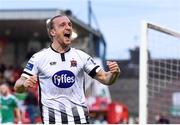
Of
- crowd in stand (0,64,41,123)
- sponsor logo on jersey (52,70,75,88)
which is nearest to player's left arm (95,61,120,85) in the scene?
sponsor logo on jersey (52,70,75,88)

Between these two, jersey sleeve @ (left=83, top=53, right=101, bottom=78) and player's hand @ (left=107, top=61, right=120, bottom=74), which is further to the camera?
jersey sleeve @ (left=83, top=53, right=101, bottom=78)

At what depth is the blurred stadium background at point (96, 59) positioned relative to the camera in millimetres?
18203

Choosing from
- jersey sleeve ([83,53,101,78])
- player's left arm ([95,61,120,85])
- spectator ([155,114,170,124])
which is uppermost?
jersey sleeve ([83,53,101,78])

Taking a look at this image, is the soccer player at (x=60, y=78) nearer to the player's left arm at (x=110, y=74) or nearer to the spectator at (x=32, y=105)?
the player's left arm at (x=110, y=74)

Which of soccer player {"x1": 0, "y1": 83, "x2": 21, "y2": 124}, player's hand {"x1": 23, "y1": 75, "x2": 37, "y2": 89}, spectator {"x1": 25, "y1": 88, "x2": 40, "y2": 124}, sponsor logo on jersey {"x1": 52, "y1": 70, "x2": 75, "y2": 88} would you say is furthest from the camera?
spectator {"x1": 25, "y1": 88, "x2": 40, "y2": 124}

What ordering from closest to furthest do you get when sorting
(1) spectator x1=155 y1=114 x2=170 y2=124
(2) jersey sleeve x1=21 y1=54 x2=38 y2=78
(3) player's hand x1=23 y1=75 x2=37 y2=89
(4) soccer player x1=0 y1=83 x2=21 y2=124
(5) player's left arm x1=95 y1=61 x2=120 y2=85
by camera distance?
(3) player's hand x1=23 y1=75 x2=37 y2=89, (5) player's left arm x1=95 y1=61 x2=120 y2=85, (2) jersey sleeve x1=21 y1=54 x2=38 y2=78, (4) soccer player x1=0 y1=83 x2=21 y2=124, (1) spectator x1=155 y1=114 x2=170 y2=124

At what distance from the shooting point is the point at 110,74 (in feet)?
19.8

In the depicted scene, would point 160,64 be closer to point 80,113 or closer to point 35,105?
point 80,113

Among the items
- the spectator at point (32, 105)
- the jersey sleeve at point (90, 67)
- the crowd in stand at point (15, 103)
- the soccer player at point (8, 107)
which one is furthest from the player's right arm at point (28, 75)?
the spectator at point (32, 105)

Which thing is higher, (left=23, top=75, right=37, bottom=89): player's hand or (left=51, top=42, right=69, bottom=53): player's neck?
(left=51, top=42, right=69, bottom=53): player's neck

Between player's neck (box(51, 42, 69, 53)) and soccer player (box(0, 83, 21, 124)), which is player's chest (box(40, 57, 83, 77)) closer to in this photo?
player's neck (box(51, 42, 69, 53))

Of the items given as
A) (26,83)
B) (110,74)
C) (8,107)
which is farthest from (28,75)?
(8,107)

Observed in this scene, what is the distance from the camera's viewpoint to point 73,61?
20.0 ft

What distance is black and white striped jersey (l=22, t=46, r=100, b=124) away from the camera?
19.7ft
